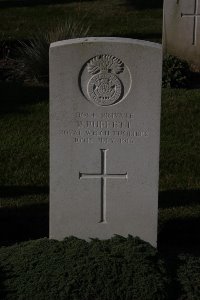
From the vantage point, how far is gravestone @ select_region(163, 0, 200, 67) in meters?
12.7

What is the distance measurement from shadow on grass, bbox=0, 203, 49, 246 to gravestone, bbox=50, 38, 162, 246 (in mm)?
758

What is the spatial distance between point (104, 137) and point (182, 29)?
6.62 meters

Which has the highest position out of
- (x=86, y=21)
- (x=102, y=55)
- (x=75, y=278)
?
(x=86, y=21)

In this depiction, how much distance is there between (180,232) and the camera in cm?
771

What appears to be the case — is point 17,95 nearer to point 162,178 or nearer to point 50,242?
point 162,178

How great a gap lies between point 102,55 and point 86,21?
10.3 meters

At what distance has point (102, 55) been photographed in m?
6.47

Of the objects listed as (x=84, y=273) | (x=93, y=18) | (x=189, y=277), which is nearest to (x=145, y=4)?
(x=93, y=18)

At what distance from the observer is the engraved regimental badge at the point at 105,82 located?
6.50m

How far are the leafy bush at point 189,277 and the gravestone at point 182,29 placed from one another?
666cm

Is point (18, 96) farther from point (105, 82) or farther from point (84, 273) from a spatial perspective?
point (84, 273)

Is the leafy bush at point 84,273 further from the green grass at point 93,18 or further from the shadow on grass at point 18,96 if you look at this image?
the green grass at point 93,18

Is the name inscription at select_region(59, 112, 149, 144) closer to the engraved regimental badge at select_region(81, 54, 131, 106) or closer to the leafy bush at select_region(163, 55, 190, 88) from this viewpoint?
the engraved regimental badge at select_region(81, 54, 131, 106)

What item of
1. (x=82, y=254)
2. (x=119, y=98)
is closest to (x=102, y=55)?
(x=119, y=98)
